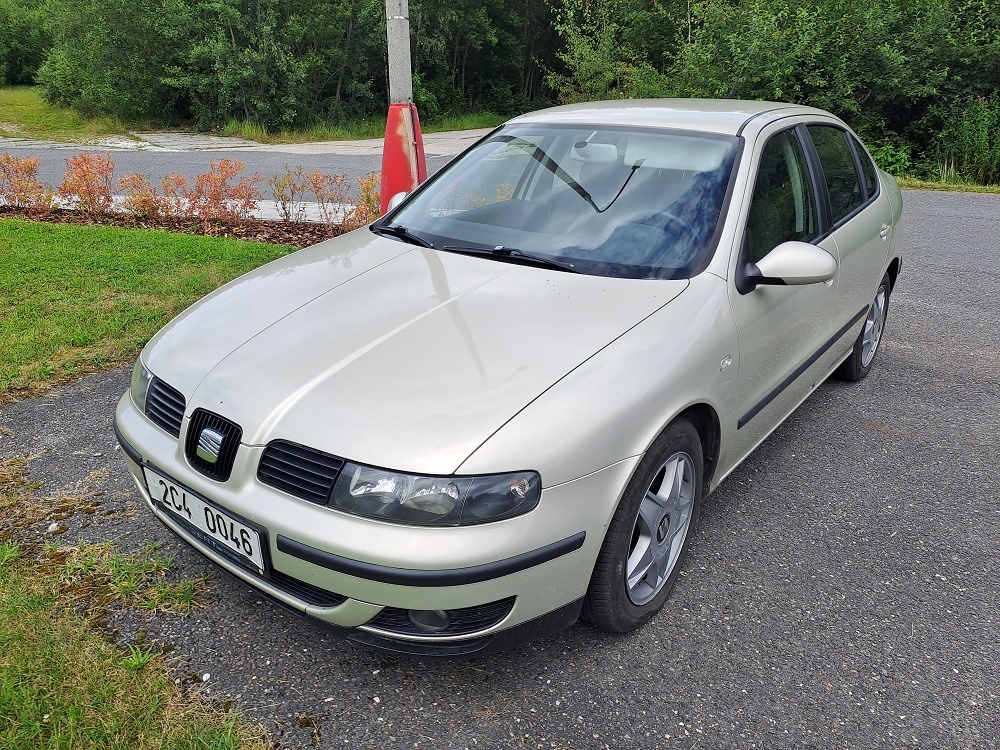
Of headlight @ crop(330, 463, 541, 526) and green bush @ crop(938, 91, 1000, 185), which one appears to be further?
green bush @ crop(938, 91, 1000, 185)

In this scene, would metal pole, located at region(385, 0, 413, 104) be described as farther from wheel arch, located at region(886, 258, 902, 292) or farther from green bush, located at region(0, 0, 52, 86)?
green bush, located at region(0, 0, 52, 86)

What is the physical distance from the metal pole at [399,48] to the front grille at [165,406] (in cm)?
412

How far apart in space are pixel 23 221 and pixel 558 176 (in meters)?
6.80

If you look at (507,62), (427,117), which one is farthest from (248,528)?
(507,62)

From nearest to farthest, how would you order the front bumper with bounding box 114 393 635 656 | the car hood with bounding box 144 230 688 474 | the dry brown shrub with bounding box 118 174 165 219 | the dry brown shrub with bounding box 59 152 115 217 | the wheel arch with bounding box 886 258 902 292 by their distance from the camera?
the front bumper with bounding box 114 393 635 656, the car hood with bounding box 144 230 688 474, the wheel arch with bounding box 886 258 902 292, the dry brown shrub with bounding box 118 174 165 219, the dry brown shrub with bounding box 59 152 115 217

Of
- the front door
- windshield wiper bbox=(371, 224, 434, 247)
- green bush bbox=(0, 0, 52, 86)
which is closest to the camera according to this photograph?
the front door

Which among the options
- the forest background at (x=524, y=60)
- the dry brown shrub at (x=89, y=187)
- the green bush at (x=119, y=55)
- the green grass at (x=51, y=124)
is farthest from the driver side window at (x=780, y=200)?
the green bush at (x=119, y=55)

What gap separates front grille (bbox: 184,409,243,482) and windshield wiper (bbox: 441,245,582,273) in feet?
3.84

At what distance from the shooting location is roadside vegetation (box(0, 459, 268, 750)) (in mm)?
2025

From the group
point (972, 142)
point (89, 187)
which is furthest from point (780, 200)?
point (972, 142)

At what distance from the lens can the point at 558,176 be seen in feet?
10.5

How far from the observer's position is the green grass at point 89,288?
4441mm

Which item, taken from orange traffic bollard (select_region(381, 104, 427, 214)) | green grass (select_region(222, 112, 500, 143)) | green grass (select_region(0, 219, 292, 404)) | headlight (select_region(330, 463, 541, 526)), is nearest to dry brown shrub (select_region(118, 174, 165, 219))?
green grass (select_region(0, 219, 292, 404))

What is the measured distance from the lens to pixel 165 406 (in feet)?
7.97
